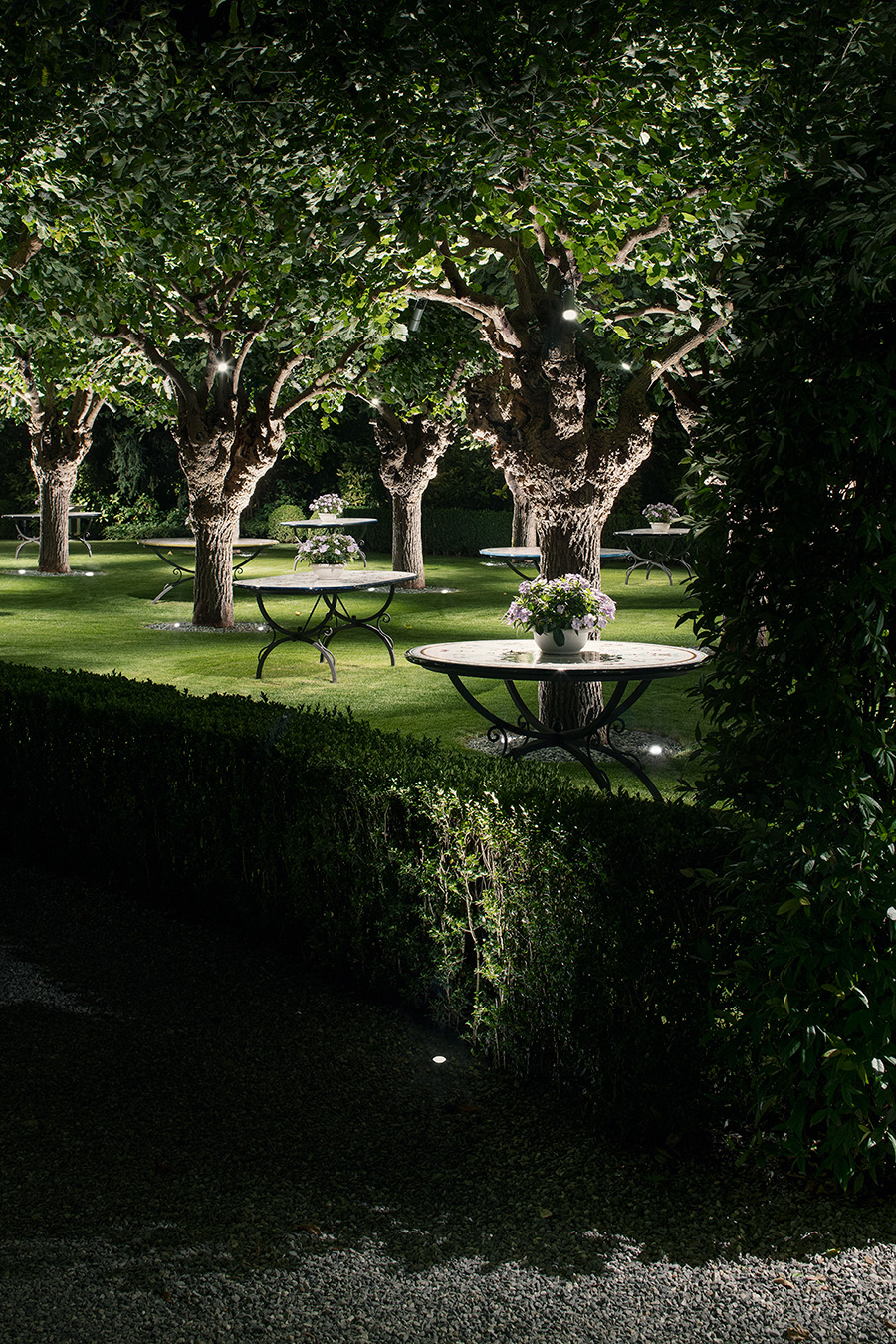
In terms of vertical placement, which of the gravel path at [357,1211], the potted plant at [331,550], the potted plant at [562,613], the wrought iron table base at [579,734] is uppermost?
the potted plant at [331,550]

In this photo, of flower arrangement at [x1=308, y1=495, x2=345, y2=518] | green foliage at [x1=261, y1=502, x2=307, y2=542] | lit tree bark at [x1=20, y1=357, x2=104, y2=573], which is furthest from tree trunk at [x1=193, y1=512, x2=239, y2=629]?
green foliage at [x1=261, y1=502, x2=307, y2=542]

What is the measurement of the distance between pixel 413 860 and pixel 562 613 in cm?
327

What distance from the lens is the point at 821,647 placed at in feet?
9.82

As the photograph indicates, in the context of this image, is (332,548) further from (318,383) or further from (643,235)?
(643,235)

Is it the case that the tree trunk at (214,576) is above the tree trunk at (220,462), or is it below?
below

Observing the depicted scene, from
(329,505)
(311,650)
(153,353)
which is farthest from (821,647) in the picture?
(329,505)

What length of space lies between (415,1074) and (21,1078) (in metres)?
1.39

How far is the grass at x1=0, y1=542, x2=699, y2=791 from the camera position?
411 inches

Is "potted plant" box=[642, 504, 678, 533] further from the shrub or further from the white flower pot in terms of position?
the white flower pot

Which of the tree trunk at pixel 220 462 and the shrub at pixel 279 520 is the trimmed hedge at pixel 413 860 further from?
the shrub at pixel 279 520

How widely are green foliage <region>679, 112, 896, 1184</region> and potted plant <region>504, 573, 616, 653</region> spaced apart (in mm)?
4025

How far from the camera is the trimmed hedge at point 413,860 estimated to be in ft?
11.2

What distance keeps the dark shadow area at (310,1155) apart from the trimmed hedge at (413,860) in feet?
0.78

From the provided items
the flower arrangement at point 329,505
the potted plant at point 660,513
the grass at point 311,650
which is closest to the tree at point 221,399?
the grass at point 311,650
